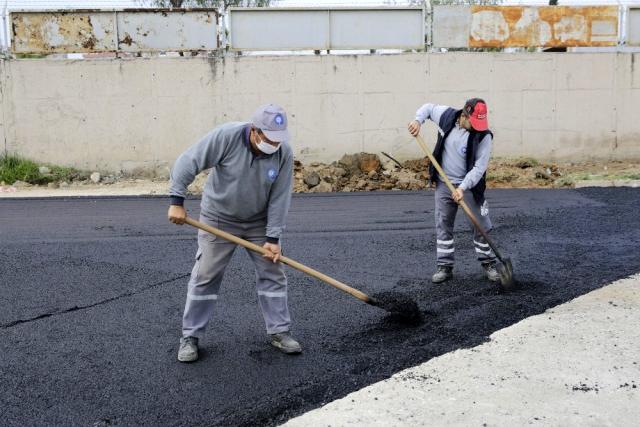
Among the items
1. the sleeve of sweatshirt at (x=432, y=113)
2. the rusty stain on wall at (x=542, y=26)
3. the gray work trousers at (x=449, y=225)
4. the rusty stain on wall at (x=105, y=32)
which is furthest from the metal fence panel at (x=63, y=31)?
the gray work trousers at (x=449, y=225)

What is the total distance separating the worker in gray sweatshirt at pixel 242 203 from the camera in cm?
429

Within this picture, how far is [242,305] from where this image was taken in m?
5.72

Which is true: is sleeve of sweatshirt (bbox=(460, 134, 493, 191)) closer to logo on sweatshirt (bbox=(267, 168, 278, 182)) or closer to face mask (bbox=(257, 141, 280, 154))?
logo on sweatshirt (bbox=(267, 168, 278, 182))

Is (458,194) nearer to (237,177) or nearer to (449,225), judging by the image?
(449,225)

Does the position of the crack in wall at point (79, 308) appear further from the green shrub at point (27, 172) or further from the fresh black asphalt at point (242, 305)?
the green shrub at point (27, 172)

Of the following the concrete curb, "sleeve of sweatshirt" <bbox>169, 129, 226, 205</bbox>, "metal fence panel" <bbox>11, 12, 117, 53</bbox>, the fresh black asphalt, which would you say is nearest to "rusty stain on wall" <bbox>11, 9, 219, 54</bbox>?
"metal fence panel" <bbox>11, 12, 117, 53</bbox>

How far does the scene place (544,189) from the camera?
1223 centimetres

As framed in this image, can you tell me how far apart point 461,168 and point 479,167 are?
0.24m

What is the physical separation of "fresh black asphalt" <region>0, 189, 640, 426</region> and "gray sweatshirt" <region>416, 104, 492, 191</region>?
3.05ft

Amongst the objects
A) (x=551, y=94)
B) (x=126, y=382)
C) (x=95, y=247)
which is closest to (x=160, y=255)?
(x=95, y=247)

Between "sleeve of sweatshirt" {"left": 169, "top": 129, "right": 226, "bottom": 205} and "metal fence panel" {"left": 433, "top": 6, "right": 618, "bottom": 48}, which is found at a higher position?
"metal fence panel" {"left": 433, "top": 6, "right": 618, "bottom": 48}

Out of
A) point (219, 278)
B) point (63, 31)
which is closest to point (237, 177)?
point (219, 278)

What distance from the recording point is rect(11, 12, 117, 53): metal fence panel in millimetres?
14711

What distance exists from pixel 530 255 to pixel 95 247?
4757mm
